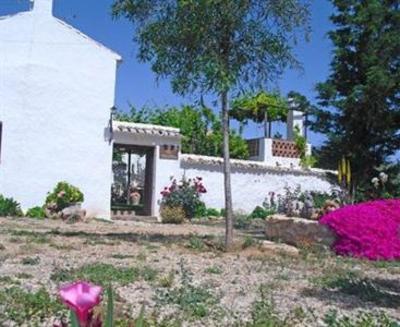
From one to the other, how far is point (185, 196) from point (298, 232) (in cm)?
713

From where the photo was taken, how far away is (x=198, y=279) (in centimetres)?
711

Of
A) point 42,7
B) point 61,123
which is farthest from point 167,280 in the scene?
point 42,7

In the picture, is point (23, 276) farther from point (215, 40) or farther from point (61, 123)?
point (61, 123)

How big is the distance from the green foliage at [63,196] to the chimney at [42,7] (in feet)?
15.7

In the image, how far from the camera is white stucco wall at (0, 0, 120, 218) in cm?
1673

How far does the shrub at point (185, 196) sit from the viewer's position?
18.4 metres

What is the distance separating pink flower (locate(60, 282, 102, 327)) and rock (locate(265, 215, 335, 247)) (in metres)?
9.39

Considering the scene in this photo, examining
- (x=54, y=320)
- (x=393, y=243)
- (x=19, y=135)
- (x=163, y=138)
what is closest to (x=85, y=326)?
(x=54, y=320)

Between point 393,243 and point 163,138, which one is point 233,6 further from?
point 163,138

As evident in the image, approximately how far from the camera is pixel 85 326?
2064mm

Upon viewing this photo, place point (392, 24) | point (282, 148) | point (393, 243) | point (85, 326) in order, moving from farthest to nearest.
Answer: point (282, 148) < point (392, 24) < point (393, 243) < point (85, 326)

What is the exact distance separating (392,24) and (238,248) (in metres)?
11.2

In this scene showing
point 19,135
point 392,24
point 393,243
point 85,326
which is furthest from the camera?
point 392,24

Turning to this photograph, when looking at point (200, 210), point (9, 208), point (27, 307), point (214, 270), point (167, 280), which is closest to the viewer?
point (27, 307)
